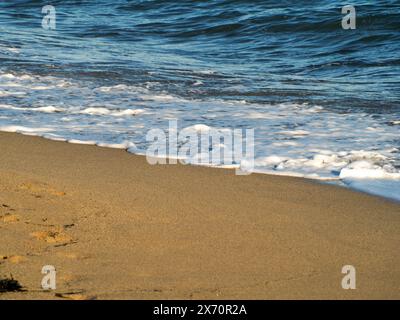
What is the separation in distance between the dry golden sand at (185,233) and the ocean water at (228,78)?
0.59 m

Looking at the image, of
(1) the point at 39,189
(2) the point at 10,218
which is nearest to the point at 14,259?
(2) the point at 10,218

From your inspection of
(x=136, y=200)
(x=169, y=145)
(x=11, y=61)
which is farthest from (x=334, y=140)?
(x=11, y=61)

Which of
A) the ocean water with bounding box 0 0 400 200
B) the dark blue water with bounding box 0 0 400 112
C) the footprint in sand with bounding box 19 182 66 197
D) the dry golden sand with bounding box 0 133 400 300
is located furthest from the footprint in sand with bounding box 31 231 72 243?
the dark blue water with bounding box 0 0 400 112

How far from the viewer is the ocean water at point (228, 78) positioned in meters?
5.73

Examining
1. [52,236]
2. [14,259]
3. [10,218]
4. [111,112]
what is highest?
[111,112]

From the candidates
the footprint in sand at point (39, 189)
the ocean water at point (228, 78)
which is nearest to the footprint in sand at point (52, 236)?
the footprint in sand at point (39, 189)

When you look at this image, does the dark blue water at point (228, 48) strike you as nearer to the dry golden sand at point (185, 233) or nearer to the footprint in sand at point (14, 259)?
the dry golden sand at point (185, 233)

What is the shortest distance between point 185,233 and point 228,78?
18.7 ft

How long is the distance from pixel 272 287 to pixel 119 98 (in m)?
4.80

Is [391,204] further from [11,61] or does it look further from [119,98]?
[11,61]

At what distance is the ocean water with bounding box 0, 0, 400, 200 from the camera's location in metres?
5.73

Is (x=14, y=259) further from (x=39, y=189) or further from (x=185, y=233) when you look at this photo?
(x=39, y=189)

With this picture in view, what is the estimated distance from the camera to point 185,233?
12.2 feet

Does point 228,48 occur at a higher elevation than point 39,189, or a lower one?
higher
